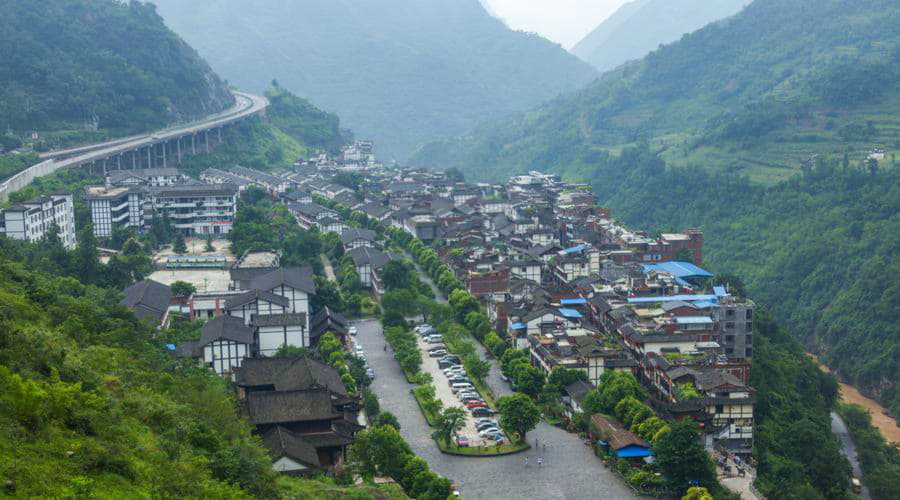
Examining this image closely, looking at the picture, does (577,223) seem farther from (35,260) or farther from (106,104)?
(106,104)

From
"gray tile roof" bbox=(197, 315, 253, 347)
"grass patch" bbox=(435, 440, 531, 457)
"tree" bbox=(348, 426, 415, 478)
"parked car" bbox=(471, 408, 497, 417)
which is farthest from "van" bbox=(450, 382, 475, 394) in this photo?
"tree" bbox=(348, 426, 415, 478)

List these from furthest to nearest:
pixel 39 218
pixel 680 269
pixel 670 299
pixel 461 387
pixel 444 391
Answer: pixel 680 269, pixel 39 218, pixel 670 299, pixel 461 387, pixel 444 391

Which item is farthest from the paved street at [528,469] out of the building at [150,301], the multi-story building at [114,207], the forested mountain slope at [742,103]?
the forested mountain slope at [742,103]

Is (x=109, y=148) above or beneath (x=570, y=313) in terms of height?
above

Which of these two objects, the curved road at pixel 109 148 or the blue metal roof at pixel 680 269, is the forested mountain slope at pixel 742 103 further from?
the curved road at pixel 109 148

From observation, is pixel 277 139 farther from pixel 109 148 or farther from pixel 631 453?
pixel 631 453

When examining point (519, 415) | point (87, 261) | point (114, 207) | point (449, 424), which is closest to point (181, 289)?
point (87, 261)
